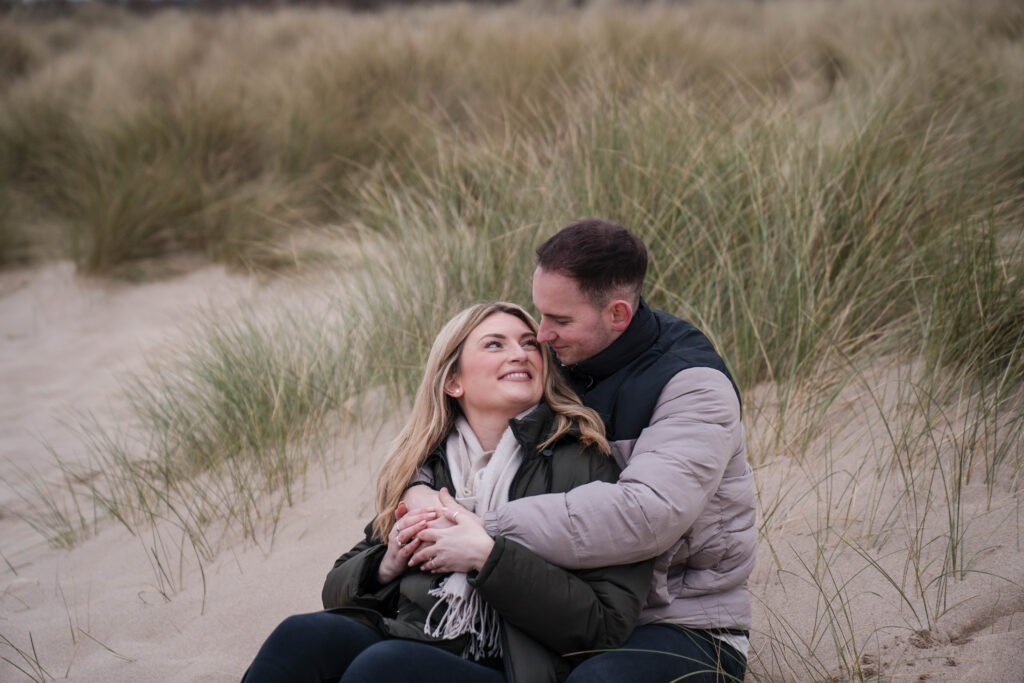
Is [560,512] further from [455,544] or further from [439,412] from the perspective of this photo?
[439,412]

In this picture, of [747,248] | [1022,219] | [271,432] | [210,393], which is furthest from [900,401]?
[210,393]

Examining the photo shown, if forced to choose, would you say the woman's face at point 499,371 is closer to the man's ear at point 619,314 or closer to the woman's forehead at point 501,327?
the woman's forehead at point 501,327

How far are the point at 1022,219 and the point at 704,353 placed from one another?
2.91m

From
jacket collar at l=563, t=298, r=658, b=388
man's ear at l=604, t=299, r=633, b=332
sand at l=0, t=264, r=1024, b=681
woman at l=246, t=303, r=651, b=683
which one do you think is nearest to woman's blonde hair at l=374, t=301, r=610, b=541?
woman at l=246, t=303, r=651, b=683

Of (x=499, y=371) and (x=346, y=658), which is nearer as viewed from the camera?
(x=346, y=658)

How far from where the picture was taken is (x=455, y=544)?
2.23 m

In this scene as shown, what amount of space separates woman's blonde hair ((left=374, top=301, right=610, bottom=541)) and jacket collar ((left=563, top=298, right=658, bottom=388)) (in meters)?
0.13

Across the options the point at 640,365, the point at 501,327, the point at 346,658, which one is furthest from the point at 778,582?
the point at 346,658

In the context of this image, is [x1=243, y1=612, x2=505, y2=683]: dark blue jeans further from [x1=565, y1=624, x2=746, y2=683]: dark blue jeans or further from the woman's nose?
the woman's nose

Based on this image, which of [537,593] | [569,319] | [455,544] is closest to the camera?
[537,593]

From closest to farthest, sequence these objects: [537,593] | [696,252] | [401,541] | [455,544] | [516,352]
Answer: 1. [537,593]
2. [455,544]
3. [401,541]
4. [516,352]
5. [696,252]

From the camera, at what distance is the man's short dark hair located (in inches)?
96.7

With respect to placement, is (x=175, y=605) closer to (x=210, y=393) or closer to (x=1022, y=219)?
(x=210, y=393)

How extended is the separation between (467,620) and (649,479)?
0.60 metres
